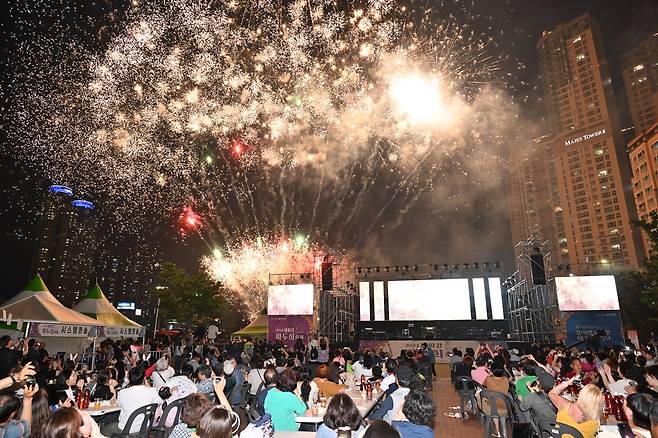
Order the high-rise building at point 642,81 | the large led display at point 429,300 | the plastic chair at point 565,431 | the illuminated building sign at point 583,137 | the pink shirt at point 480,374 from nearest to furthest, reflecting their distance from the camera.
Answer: the plastic chair at point 565,431 < the pink shirt at point 480,374 < the large led display at point 429,300 < the illuminated building sign at point 583,137 < the high-rise building at point 642,81

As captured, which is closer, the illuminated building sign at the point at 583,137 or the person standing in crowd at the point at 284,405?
the person standing in crowd at the point at 284,405

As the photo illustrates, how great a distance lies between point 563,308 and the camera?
60.3 ft

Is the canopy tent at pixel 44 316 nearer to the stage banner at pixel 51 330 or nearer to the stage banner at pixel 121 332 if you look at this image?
the stage banner at pixel 51 330

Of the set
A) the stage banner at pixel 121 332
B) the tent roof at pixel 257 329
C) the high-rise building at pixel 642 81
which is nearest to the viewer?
the stage banner at pixel 121 332

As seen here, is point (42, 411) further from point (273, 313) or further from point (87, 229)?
point (87, 229)

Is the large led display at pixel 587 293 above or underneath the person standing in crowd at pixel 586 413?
above

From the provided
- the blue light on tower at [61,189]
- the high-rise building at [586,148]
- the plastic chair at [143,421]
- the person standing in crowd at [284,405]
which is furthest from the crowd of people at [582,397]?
the blue light on tower at [61,189]

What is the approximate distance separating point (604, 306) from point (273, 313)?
15.1 m

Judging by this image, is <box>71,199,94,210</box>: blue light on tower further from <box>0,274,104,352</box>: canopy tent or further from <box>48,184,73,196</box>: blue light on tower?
<box>0,274,104,352</box>: canopy tent

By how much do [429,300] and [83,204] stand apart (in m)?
83.6

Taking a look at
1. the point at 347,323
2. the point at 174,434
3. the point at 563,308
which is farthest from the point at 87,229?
the point at 174,434

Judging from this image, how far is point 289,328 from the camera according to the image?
2044 centimetres

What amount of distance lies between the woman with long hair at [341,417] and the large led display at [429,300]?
18.6 m

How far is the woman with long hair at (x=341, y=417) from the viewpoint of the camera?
2.88m
